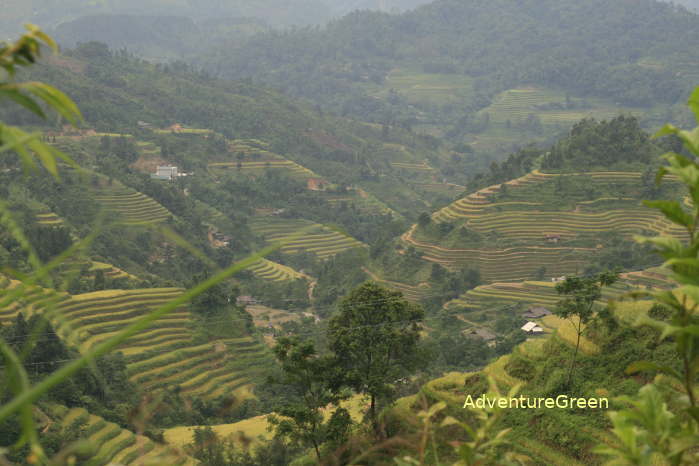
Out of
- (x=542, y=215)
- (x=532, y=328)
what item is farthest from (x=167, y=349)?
(x=542, y=215)

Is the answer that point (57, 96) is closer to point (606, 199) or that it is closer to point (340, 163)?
point (606, 199)

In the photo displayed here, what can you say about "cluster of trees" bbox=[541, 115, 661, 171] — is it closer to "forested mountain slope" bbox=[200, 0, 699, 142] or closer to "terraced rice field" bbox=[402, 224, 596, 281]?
"terraced rice field" bbox=[402, 224, 596, 281]

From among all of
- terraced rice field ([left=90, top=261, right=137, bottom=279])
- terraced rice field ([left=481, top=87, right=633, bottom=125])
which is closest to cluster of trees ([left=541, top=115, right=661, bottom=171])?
terraced rice field ([left=90, top=261, right=137, bottom=279])

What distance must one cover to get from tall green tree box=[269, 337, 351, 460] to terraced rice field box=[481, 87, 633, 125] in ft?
216

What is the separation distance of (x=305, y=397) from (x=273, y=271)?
24.9 meters

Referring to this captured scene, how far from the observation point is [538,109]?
239 ft

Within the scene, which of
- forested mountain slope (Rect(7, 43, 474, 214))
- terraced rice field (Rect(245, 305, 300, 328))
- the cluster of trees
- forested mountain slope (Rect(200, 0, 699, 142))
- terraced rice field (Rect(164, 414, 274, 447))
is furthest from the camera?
forested mountain slope (Rect(200, 0, 699, 142))

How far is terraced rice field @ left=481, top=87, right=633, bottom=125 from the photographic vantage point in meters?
69.3

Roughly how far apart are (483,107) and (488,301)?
59.9m

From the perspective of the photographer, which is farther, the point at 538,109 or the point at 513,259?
the point at 538,109

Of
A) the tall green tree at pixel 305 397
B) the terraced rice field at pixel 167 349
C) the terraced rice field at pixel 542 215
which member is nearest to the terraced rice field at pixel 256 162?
the terraced rice field at pixel 542 215

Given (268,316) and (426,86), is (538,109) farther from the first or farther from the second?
(268,316)

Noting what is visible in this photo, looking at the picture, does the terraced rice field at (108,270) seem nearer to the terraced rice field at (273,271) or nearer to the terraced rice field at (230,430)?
the terraced rice field at (273,271)

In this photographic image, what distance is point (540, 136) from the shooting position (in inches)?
2596
